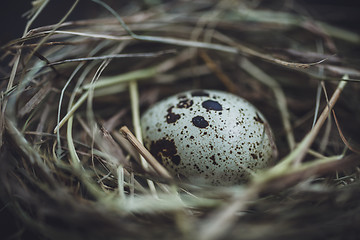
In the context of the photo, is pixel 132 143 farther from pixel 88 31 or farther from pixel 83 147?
pixel 88 31

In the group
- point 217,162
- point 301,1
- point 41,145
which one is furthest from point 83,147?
point 301,1

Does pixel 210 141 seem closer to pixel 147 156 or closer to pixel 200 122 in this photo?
pixel 200 122

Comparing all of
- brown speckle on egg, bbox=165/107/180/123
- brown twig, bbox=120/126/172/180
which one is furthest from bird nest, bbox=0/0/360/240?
brown speckle on egg, bbox=165/107/180/123

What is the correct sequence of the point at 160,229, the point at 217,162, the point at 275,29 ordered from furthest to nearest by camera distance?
the point at 275,29 → the point at 217,162 → the point at 160,229

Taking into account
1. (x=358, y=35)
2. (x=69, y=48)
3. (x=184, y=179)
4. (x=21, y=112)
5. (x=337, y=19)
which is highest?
(x=69, y=48)

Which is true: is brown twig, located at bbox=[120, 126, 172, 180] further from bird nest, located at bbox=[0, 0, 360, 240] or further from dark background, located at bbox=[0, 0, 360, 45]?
dark background, located at bbox=[0, 0, 360, 45]

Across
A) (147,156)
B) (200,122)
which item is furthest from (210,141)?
(147,156)

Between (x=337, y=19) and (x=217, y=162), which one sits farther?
(x=337, y=19)
